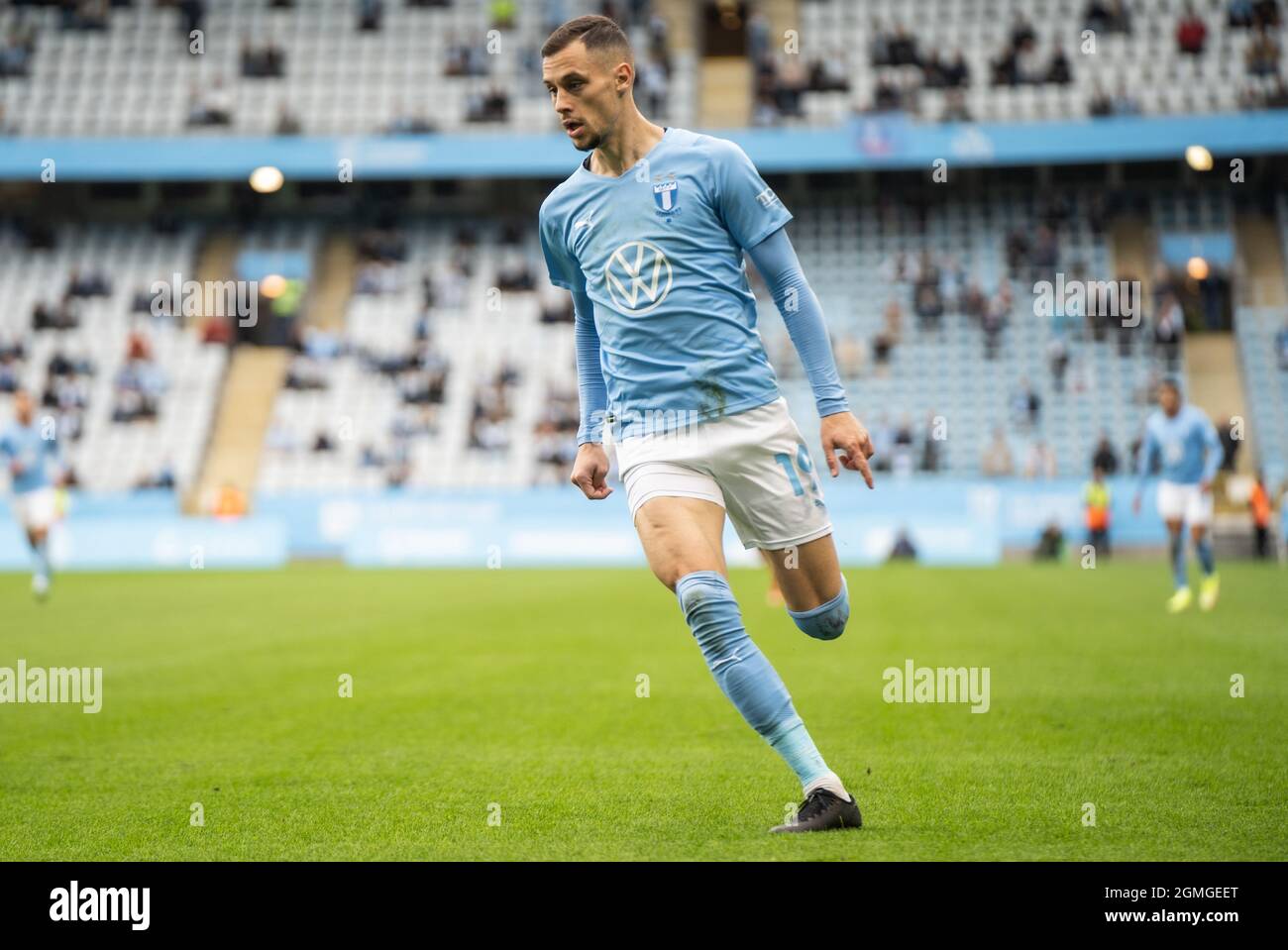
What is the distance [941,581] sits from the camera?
22.3 meters

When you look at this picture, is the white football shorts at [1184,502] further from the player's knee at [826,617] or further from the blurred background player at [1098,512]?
the player's knee at [826,617]

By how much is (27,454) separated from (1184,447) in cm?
1444

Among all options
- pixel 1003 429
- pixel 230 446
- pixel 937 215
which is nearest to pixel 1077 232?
pixel 937 215

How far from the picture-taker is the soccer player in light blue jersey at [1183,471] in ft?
56.1

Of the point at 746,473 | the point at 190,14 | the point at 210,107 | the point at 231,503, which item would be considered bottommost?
the point at 746,473

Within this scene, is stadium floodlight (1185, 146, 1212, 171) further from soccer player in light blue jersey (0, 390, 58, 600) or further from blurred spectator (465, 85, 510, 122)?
soccer player in light blue jersey (0, 390, 58, 600)

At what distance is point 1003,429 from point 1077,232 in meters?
7.14

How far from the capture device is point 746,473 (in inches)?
214

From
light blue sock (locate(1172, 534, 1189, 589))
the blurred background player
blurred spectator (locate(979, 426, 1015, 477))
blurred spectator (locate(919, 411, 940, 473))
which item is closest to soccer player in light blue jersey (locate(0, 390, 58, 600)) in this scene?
light blue sock (locate(1172, 534, 1189, 589))

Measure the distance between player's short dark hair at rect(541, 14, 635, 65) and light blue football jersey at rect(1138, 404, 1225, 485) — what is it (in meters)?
13.0

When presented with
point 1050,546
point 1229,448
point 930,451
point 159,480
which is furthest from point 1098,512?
point 159,480

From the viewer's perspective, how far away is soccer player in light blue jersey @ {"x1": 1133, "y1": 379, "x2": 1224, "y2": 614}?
17094 millimetres

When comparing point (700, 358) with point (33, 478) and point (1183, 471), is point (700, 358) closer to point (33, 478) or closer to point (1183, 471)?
point (1183, 471)

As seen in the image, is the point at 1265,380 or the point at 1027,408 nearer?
the point at 1027,408
